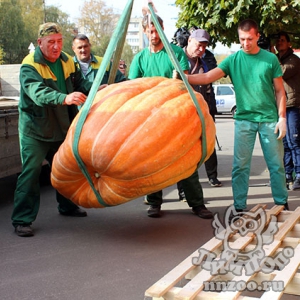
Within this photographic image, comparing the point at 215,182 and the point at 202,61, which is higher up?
the point at 202,61

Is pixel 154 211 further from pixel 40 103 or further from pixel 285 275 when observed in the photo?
pixel 285 275

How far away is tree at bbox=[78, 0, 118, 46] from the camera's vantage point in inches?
2474

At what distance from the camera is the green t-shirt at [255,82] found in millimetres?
4957

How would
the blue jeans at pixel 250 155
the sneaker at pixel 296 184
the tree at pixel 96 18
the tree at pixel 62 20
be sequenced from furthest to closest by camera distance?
the tree at pixel 96 18 → the tree at pixel 62 20 → the sneaker at pixel 296 184 → the blue jeans at pixel 250 155

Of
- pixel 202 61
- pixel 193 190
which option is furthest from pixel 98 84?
pixel 202 61

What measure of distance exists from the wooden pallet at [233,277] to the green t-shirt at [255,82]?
133cm

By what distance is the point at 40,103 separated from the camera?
14.7 feet

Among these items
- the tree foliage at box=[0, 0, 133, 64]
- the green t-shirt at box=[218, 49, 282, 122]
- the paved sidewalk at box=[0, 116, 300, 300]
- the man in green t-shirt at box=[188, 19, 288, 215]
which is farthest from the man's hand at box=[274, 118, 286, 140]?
the tree foliage at box=[0, 0, 133, 64]

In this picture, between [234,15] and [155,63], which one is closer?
[155,63]

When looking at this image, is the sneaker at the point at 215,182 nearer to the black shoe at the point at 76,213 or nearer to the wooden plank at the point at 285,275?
the black shoe at the point at 76,213

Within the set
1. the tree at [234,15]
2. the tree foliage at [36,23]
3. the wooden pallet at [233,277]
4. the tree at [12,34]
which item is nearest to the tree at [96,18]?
the tree foliage at [36,23]

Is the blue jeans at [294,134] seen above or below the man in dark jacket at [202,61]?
below

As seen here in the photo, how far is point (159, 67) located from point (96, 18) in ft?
200

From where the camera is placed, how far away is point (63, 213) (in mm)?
5652
